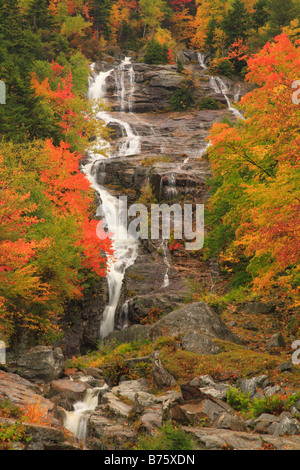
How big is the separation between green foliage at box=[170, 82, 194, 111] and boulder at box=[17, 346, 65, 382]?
133ft

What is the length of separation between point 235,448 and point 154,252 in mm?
19270

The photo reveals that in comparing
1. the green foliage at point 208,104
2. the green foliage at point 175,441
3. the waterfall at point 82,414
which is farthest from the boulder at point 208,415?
the green foliage at point 208,104

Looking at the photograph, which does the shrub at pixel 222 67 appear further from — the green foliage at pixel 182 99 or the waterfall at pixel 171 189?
the waterfall at pixel 171 189

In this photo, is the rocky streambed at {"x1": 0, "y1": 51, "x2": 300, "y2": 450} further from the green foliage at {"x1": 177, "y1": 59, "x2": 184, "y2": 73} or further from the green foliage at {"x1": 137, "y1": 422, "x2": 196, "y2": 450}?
the green foliage at {"x1": 177, "y1": 59, "x2": 184, "y2": 73}

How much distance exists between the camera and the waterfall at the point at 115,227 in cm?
2328

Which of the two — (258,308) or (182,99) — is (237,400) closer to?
(258,308)

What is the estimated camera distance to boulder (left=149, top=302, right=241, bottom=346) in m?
13.0

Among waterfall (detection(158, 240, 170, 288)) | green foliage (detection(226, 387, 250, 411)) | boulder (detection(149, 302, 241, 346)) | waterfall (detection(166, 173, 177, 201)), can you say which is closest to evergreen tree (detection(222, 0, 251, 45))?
waterfall (detection(166, 173, 177, 201))

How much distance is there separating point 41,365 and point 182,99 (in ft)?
138

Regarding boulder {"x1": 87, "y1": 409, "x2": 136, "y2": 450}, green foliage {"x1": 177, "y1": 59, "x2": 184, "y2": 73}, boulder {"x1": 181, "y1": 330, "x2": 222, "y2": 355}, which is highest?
green foliage {"x1": 177, "y1": 59, "x2": 184, "y2": 73}

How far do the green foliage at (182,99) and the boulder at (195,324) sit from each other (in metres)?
39.8

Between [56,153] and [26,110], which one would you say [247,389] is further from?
[26,110]

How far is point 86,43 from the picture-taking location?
184ft

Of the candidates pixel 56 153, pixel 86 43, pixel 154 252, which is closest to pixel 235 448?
pixel 154 252
